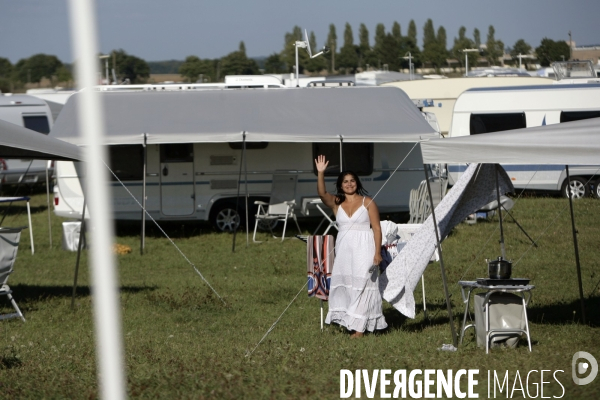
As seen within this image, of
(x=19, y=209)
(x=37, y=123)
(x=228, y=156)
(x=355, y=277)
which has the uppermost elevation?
(x=37, y=123)

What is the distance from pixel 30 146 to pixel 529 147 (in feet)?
14.2

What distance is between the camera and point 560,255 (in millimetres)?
11195

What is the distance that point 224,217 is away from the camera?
14.3 metres

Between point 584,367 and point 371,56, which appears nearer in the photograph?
point 584,367

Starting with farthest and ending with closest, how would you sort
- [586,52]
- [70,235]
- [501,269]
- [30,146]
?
1. [586,52]
2. [70,235]
3. [30,146]
4. [501,269]

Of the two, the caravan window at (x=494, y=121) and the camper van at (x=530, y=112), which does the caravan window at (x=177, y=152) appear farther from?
the caravan window at (x=494, y=121)

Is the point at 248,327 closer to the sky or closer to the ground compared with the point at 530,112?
closer to the ground

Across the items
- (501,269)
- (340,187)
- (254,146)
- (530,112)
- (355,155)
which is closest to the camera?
(501,269)

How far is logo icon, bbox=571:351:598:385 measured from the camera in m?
5.27

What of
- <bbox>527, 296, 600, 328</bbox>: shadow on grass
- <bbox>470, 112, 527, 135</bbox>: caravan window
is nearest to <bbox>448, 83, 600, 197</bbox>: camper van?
<bbox>470, 112, 527, 135</bbox>: caravan window

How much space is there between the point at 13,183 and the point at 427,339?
15568 mm

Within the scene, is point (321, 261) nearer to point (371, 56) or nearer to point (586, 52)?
point (586, 52)

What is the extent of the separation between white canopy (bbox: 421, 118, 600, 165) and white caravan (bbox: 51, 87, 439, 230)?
7.03 m

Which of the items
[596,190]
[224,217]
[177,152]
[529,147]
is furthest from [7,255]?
[596,190]
